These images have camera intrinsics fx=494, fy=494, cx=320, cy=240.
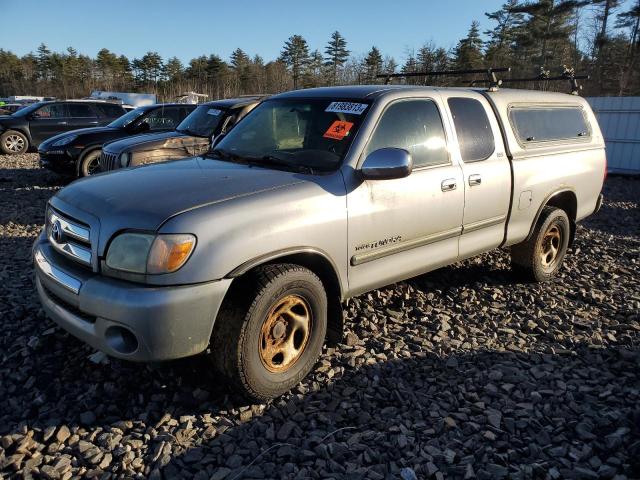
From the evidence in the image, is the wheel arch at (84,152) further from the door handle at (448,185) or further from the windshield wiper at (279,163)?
the door handle at (448,185)

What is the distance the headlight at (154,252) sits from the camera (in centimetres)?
250

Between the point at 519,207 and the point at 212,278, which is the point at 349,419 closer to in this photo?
the point at 212,278

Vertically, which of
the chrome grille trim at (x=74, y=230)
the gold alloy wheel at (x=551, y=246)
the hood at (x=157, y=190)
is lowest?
the gold alloy wheel at (x=551, y=246)

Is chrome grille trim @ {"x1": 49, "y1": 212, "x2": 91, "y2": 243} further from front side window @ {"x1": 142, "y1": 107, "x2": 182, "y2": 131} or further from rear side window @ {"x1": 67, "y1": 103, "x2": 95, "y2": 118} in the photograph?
rear side window @ {"x1": 67, "y1": 103, "x2": 95, "y2": 118}

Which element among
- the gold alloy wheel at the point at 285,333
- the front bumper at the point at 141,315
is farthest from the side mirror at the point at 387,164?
the front bumper at the point at 141,315

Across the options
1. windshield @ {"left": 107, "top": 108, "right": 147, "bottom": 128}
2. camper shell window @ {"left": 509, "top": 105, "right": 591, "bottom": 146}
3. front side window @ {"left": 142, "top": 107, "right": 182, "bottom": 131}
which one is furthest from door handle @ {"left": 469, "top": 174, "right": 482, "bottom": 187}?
windshield @ {"left": 107, "top": 108, "right": 147, "bottom": 128}

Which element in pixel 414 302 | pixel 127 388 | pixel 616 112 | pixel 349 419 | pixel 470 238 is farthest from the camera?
pixel 616 112

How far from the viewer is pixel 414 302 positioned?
4492mm

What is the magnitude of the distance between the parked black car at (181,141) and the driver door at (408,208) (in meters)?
4.22

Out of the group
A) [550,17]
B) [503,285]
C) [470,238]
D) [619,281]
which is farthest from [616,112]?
[550,17]

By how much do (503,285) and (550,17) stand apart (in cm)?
3954

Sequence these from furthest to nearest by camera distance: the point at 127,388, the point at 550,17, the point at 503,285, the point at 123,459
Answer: the point at 550,17
the point at 503,285
the point at 127,388
the point at 123,459

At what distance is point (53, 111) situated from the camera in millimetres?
15109

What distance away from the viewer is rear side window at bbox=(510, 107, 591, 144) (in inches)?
182
